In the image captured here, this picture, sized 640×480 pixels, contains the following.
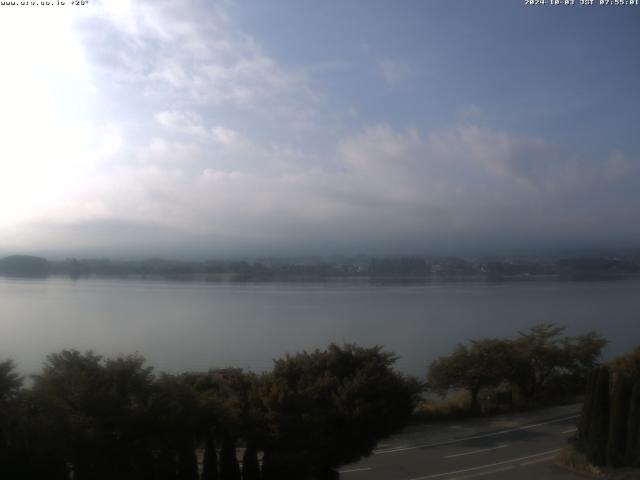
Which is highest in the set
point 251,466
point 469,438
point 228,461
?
point 228,461

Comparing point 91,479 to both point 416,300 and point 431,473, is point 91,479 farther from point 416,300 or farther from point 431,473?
point 416,300

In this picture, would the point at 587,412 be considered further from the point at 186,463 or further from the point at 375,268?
the point at 375,268

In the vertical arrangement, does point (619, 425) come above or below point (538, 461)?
above

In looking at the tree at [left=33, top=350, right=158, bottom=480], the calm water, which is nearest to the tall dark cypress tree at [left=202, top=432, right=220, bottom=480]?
the tree at [left=33, top=350, right=158, bottom=480]

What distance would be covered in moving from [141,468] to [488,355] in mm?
15091

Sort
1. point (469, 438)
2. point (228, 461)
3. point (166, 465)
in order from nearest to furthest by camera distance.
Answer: point (166, 465)
point (228, 461)
point (469, 438)

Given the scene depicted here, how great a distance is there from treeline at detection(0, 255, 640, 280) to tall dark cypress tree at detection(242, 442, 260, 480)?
55.6m

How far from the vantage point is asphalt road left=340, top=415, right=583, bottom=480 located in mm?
12750

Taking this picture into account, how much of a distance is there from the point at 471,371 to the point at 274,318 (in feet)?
81.2

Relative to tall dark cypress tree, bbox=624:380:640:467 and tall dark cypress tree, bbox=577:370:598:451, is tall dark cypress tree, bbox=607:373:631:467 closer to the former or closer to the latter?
tall dark cypress tree, bbox=624:380:640:467

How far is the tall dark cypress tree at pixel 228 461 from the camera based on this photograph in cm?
993

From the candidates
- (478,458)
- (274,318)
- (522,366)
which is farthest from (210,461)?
(274,318)

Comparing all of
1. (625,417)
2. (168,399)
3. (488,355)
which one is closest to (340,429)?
(168,399)

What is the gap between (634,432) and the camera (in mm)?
11305
